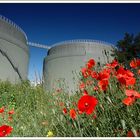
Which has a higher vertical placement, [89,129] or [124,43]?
[124,43]

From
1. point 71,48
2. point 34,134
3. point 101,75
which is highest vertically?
point 71,48

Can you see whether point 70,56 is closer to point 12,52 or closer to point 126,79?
point 12,52

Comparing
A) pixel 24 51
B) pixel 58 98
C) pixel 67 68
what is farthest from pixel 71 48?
pixel 58 98

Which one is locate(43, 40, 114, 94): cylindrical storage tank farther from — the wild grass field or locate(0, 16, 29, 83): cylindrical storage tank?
the wild grass field

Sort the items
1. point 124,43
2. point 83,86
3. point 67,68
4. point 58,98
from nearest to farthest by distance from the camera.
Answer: point 83,86
point 58,98
point 124,43
point 67,68

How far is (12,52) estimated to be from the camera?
73.7 feet

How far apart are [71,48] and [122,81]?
26.4 m

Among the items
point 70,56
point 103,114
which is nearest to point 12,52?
point 70,56

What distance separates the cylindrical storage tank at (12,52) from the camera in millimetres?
21031

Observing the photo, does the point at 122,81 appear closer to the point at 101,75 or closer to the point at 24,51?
the point at 101,75

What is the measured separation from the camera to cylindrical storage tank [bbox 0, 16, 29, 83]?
69.0 feet

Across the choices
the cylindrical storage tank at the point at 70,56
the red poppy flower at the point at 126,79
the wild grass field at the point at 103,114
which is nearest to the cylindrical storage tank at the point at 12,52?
the cylindrical storage tank at the point at 70,56

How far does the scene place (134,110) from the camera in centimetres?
250

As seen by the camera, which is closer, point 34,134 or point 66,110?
point 66,110
